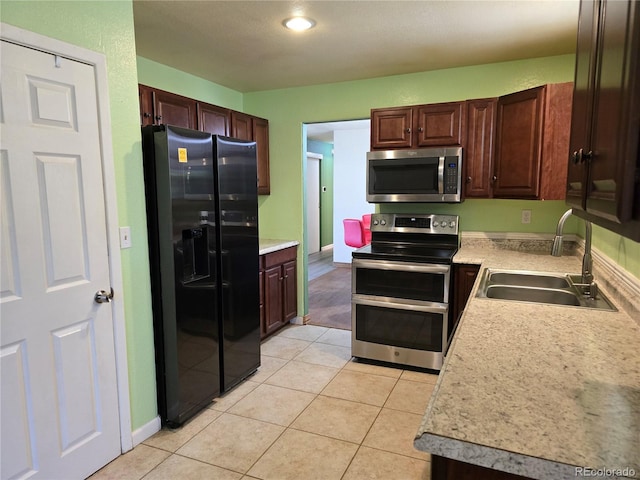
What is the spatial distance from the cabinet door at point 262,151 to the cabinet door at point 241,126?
8 centimetres

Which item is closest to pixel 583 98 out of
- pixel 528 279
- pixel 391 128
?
pixel 528 279

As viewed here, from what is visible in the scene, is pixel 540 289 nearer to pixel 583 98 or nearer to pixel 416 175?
pixel 583 98

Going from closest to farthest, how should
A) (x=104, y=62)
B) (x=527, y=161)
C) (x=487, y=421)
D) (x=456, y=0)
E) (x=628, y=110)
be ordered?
(x=628, y=110)
(x=487, y=421)
(x=104, y=62)
(x=456, y=0)
(x=527, y=161)

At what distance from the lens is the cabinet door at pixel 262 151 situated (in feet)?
13.2

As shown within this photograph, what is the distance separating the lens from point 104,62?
6.43ft

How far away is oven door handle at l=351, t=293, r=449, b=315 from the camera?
→ 9.80 ft

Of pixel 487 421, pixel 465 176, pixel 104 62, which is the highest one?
pixel 104 62

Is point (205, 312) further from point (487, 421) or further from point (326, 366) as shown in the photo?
point (487, 421)

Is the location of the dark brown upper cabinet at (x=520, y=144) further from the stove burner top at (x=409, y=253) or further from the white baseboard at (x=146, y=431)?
the white baseboard at (x=146, y=431)

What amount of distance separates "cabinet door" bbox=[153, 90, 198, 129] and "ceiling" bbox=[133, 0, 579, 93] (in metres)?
0.34

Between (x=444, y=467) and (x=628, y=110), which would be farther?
(x=444, y=467)

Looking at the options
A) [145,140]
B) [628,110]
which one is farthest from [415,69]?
[628,110]

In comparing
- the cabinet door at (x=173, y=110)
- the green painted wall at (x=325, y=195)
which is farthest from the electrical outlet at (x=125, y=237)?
the green painted wall at (x=325, y=195)

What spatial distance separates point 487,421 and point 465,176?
2.60 metres
